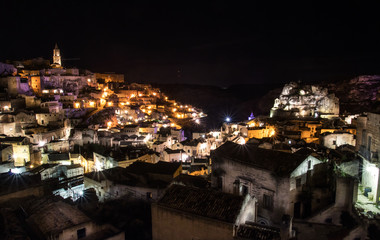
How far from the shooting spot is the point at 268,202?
14.1 meters

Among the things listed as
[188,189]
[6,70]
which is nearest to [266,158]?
[188,189]

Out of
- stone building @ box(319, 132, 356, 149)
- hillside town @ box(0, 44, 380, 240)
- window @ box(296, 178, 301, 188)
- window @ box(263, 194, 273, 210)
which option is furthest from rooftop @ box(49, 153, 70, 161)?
stone building @ box(319, 132, 356, 149)

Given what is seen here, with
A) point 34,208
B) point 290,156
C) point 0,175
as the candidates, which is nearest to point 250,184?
point 290,156

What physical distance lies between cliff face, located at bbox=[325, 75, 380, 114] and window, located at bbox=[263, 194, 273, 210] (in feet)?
176

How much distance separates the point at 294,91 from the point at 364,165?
39.7m

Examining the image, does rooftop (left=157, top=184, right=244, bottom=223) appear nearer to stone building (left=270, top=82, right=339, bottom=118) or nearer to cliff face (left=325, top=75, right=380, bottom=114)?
stone building (left=270, top=82, right=339, bottom=118)

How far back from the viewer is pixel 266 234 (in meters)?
9.93

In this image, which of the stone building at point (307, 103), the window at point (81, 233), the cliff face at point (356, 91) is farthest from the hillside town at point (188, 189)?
the cliff face at point (356, 91)

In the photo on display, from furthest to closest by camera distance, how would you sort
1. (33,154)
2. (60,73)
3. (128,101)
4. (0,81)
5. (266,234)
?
(128,101), (60,73), (0,81), (33,154), (266,234)

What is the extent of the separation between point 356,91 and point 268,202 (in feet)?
223

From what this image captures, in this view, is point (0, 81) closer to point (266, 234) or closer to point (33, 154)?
point (33, 154)

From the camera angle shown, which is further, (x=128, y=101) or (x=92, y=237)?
(x=128, y=101)

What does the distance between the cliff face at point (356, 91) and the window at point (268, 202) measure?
176 feet

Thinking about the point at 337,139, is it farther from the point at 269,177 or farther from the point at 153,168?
the point at 153,168
